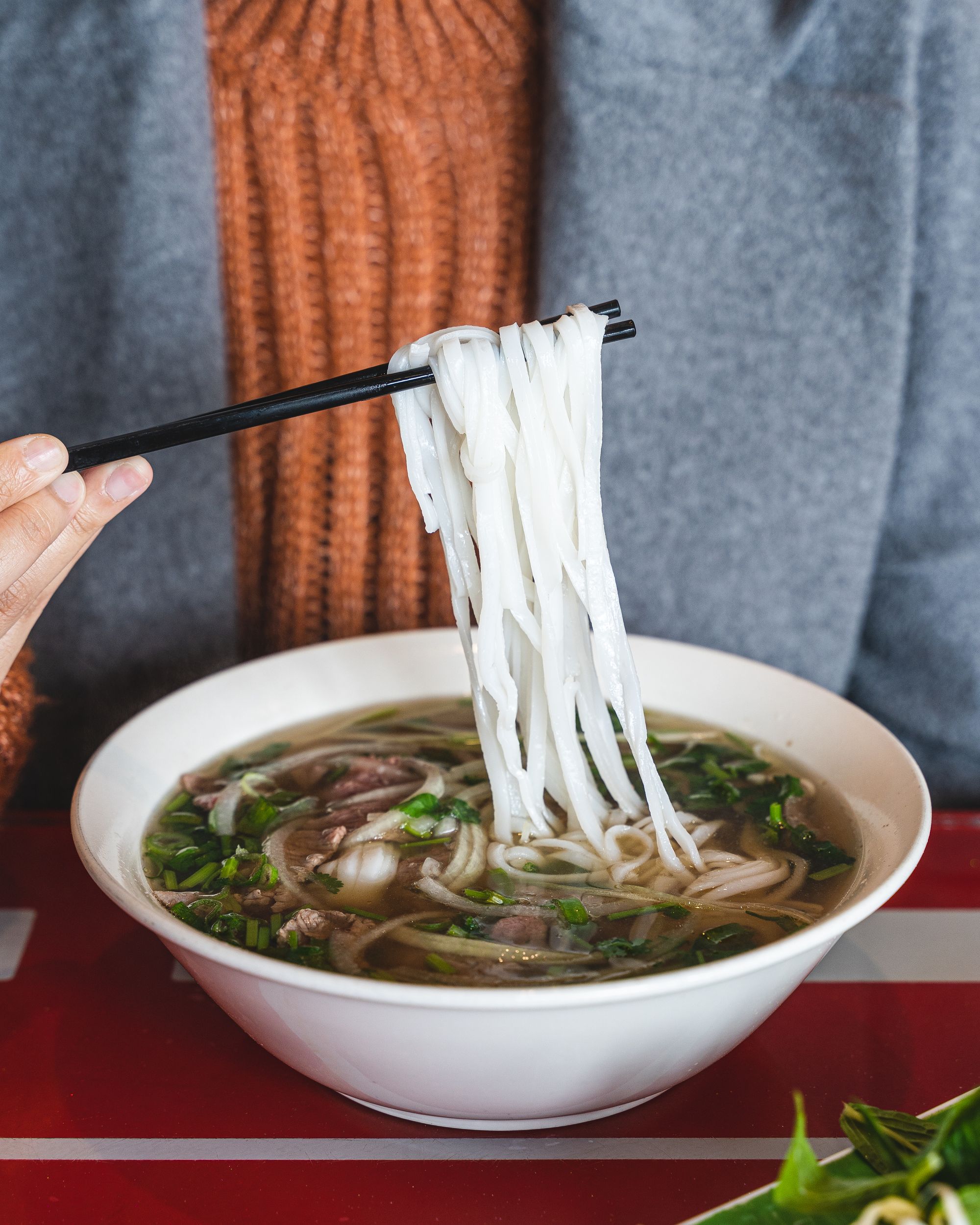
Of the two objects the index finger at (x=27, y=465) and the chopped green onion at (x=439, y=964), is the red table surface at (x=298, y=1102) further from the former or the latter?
the index finger at (x=27, y=465)

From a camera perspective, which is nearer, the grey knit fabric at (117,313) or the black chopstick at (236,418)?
the black chopstick at (236,418)

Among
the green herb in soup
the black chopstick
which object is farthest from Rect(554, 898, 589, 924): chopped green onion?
the black chopstick

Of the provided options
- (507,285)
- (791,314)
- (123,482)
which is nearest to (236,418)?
(123,482)

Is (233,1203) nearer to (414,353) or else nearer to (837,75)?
(414,353)

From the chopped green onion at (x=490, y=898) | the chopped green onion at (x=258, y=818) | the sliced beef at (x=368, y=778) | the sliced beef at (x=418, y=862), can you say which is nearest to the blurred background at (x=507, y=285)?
the sliced beef at (x=368, y=778)

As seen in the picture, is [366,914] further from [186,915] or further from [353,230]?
[353,230]
